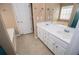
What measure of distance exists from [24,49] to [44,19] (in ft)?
5.03

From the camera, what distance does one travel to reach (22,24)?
3.96m

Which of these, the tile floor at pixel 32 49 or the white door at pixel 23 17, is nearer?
the tile floor at pixel 32 49

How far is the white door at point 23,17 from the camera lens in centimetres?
368

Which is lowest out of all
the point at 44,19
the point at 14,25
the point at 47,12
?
the point at 14,25

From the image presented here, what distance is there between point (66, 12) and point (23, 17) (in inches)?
81.1

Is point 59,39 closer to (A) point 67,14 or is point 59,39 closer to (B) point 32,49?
(A) point 67,14

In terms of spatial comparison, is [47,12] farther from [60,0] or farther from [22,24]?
[60,0]

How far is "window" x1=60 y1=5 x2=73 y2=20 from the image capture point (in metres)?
2.38

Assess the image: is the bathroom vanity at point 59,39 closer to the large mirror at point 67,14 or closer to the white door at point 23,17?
the large mirror at point 67,14

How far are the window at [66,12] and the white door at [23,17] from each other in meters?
1.70

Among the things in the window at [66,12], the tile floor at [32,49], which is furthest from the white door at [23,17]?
the window at [66,12]

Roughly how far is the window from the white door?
5.58 feet

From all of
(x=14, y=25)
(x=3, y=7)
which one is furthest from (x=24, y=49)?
(x=3, y=7)

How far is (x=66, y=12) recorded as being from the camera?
2504 mm
